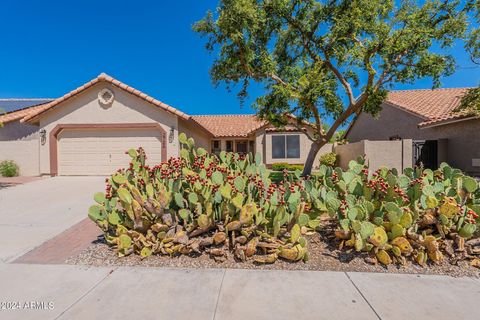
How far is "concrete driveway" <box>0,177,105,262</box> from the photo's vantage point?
4.95 metres

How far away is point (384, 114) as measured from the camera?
18.0 metres

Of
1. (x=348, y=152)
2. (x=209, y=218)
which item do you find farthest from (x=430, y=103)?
(x=209, y=218)

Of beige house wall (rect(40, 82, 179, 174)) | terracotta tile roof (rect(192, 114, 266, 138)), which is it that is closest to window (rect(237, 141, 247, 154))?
terracotta tile roof (rect(192, 114, 266, 138))

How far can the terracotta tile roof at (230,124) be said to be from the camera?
2152 centimetres

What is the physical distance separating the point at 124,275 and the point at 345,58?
33.0ft

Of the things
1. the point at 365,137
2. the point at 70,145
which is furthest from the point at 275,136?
the point at 70,145

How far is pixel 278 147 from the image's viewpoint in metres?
Answer: 19.9

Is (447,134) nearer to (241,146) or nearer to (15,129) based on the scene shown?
(241,146)

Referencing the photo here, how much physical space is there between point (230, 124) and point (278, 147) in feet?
19.5

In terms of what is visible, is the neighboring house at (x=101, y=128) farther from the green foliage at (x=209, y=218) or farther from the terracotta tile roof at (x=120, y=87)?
the green foliage at (x=209, y=218)

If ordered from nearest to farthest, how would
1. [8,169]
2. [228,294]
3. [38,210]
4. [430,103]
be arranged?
[228,294]
[38,210]
[8,169]
[430,103]

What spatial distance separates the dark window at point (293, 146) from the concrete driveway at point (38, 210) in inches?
514

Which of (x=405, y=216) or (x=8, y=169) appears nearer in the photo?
(x=405, y=216)

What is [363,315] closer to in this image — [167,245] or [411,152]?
[167,245]
